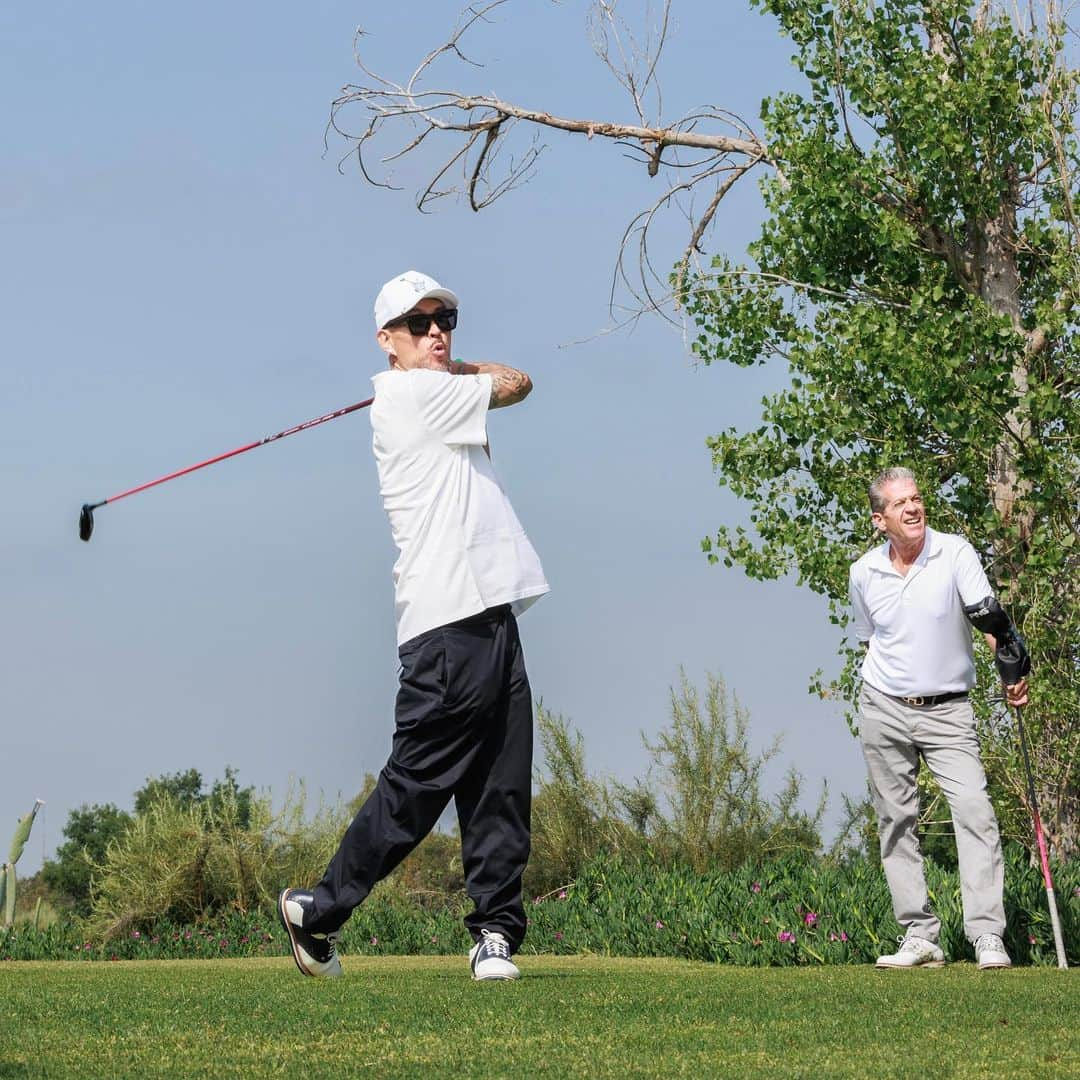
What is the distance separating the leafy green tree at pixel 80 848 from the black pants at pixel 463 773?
1763cm

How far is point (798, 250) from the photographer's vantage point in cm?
1170

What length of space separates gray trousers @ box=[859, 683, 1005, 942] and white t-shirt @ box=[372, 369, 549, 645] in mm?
2056

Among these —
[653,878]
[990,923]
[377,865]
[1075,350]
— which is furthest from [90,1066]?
[1075,350]

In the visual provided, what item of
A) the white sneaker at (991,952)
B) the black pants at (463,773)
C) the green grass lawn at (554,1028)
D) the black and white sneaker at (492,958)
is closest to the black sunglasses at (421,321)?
the black pants at (463,773)

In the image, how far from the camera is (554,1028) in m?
3.91

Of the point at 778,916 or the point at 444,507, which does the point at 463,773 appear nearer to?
the point at 444,507

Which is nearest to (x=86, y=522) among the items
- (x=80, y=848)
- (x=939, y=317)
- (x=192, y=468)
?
(x=192, y=468)

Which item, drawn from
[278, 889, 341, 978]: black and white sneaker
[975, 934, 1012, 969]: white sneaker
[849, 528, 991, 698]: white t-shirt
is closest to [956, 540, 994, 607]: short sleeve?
[849, 528, 991, 698]: white t-shirt

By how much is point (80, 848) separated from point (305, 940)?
2047cm

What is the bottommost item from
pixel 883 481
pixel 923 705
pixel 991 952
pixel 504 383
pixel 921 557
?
pixel 991 952

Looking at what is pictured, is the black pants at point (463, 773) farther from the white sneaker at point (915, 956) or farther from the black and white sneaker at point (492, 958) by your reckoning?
the white sneaker at point (915, 956)

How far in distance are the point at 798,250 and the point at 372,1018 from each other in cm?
874

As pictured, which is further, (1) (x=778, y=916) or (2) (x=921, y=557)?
(1) (x=778, y=916)

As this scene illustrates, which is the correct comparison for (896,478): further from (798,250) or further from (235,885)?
(235,885)
